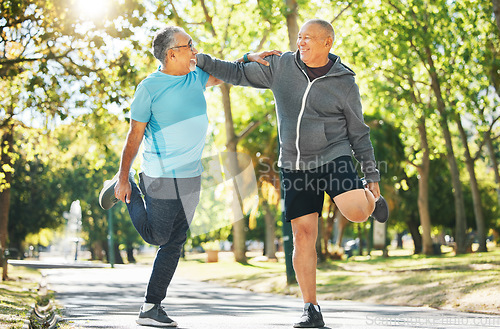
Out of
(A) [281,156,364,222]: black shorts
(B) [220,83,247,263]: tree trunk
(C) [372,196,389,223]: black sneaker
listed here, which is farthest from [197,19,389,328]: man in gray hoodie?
(B) [220,83,247,263]: tree trunk

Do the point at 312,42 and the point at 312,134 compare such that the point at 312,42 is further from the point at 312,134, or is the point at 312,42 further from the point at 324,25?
the point at 312,134

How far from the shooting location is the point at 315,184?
543cm

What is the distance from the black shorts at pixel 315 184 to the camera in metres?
5.30

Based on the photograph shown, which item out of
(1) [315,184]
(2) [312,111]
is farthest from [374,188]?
(2) [312,111]

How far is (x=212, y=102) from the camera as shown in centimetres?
3231

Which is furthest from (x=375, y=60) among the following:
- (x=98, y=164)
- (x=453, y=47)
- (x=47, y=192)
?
(x=47, y=192)

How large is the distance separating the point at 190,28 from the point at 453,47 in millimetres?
10578

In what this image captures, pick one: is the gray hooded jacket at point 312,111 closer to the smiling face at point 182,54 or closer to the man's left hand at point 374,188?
the man's left hand at point 374,188

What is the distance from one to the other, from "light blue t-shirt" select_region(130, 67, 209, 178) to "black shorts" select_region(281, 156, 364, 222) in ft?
2.64

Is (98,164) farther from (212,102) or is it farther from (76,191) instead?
(76,191)

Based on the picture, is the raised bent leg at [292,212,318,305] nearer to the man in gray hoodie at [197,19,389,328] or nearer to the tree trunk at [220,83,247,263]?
the man in gray hoodie at [197,19,389,328]

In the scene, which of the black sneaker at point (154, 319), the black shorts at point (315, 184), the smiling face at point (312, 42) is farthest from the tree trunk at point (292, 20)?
the black sneaker at point (154, 319)

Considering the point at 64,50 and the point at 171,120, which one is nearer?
the point at 171,120

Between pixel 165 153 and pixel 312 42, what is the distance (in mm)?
1424
